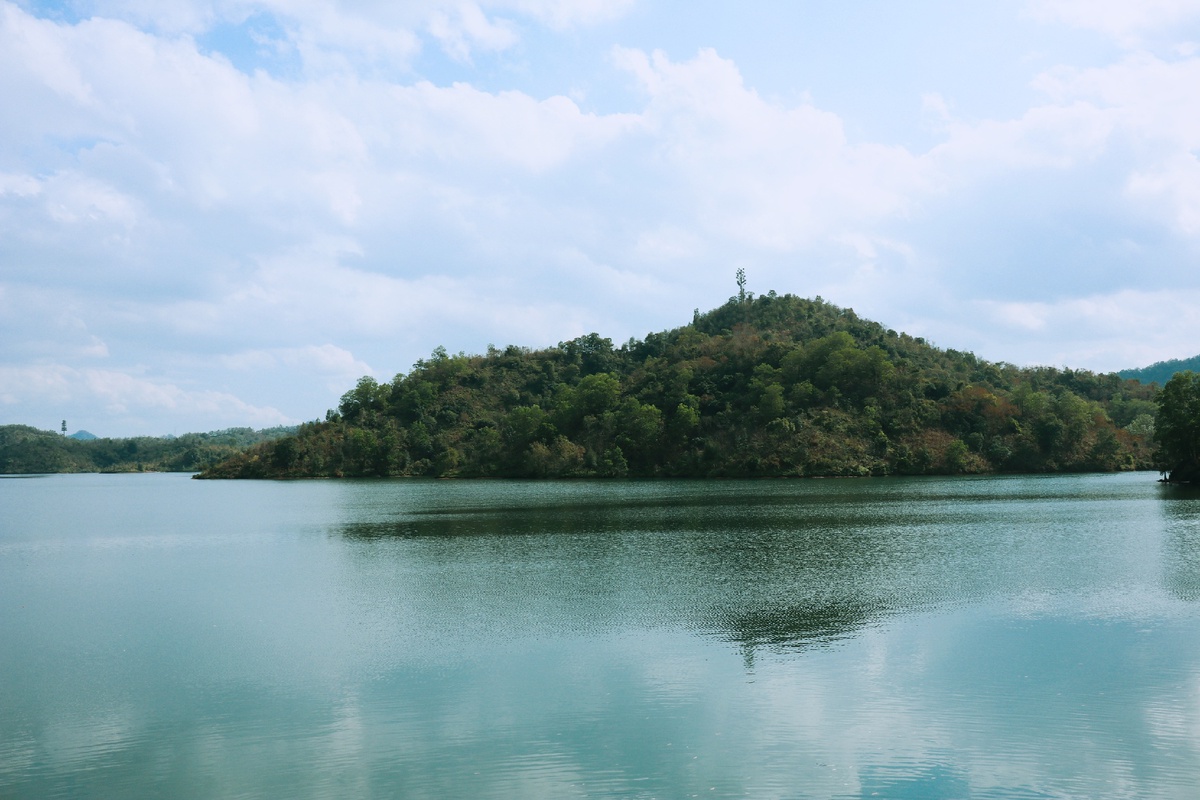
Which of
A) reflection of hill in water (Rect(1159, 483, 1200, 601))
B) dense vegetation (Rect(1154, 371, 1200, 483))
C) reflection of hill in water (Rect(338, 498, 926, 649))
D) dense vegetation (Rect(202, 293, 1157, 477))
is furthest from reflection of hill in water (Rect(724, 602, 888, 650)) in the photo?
dense vegetation (Rect(202, 293, 1157, 477))

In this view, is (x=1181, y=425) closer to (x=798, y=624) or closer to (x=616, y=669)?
(x=798, y=624)

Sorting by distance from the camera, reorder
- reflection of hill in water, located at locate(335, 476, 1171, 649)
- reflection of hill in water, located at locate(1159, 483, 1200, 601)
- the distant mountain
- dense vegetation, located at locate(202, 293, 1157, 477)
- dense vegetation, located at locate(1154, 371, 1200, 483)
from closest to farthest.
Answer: reflection of hill in water, located at locate(335, 476, 1171, 649), reflection of hill in water, located at locate(1159, 483, 1200, 601), dense vegetation, located at locate(1154, 371, 1200, 483), dense vegetation, located at locate(202, 293, 1157, 477), the distant mountain

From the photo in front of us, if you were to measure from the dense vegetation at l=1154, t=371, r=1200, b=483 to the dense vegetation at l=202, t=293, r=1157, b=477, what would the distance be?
2896 cm

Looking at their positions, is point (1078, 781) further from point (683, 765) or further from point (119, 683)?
point (119, 683)

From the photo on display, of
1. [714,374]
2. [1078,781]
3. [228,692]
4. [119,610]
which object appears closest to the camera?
[1078,781]

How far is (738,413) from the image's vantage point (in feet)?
350

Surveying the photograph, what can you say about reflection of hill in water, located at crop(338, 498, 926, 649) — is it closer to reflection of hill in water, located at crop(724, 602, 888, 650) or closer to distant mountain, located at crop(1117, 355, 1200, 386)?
reflection of hill in water, located at crop(724, 602, 888, 650)

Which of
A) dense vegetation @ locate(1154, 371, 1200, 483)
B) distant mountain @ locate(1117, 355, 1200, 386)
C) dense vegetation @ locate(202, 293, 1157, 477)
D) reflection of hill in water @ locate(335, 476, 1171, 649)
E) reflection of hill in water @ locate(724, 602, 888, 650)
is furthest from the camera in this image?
distant mountain @ locate(1117, 355, 1200, 386)

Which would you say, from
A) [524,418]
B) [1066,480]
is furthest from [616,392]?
[1066,480]

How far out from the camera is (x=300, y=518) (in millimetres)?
53469

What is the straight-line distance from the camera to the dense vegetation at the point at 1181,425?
219ft

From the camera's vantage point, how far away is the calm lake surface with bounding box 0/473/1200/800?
11.2m

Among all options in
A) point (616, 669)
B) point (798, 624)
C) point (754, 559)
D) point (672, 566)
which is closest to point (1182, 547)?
point (754, 559)

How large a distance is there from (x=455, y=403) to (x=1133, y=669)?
12571 cm
